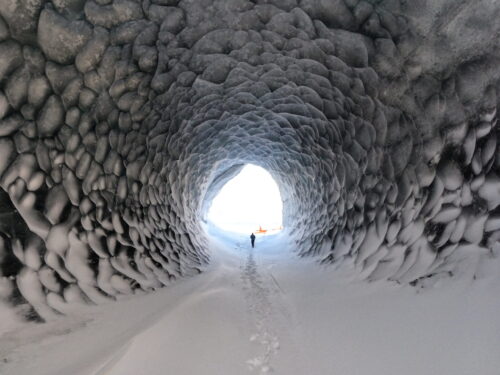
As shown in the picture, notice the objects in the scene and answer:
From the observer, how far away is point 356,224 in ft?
12.8

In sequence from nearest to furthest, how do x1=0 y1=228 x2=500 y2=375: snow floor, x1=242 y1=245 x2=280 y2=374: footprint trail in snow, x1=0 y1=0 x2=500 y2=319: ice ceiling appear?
x1=0 y1=0 x2=500 y2=319: ice ceiling, x1=0 y1=228 x2=500 y2=375: snow floor, x1=242 y1=245 x2=280 y2=374: footprint trail in snow

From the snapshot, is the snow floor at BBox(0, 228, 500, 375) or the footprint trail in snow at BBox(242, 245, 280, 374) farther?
the footprint trail in snow at BBox(242, 245, 280, 374)

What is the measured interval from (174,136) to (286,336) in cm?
254

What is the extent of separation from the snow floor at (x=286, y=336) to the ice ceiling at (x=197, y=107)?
215 mm

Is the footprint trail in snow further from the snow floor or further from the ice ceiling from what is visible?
the ice ceiling

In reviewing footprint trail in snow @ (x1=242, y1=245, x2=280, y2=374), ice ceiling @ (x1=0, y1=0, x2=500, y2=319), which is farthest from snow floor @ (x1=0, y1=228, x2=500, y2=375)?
ice ceiling @ (x1=0, y1=0, x2=500, y2=319)

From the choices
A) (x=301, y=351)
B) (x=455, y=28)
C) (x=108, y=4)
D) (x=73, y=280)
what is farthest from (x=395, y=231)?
(x=108, y=4)

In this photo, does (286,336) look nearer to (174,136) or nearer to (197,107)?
(174,136)

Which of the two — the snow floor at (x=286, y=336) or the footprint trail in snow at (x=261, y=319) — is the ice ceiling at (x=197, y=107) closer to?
the snow floor at (x=286, y=336)

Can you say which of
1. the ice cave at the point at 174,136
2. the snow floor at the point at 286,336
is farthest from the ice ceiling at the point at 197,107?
the snow floor at the point at 286,336

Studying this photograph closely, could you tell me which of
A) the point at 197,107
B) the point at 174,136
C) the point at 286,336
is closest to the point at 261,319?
the point at 286,336

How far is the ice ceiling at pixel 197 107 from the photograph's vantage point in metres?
2.47

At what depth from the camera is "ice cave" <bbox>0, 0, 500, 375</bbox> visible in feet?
8.16

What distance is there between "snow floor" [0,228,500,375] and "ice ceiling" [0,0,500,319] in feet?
0.71
